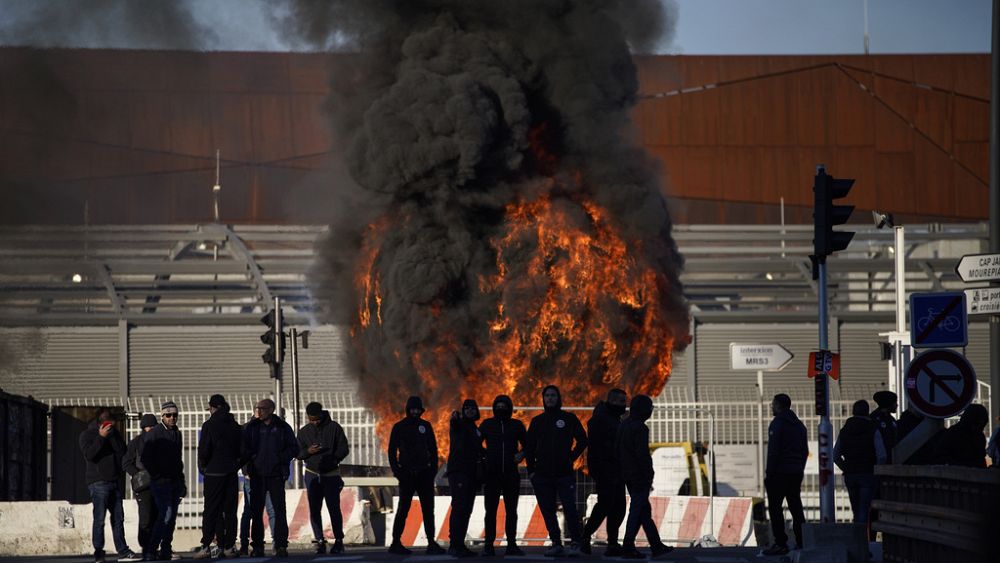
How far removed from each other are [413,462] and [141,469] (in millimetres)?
3123

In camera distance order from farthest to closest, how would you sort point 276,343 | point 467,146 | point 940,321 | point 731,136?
1. point 731,136
2. point 467,146
3. point 276,343
4. point 940,321

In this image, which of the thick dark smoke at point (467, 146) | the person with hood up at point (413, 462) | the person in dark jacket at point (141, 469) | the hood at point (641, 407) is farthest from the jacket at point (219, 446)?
the thick dark smoke at point (467, 146)

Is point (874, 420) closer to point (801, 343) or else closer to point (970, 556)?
point (970, 556)

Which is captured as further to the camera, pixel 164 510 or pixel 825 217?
pixel 164 510

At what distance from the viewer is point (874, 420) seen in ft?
58.1

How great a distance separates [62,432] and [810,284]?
1828cm

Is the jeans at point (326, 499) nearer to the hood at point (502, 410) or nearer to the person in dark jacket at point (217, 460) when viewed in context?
the person in dark jacket at point (217, 460)

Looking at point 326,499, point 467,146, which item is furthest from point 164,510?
point 467,146

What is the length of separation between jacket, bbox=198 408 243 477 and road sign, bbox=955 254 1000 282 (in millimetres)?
8089

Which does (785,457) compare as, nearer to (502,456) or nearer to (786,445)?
(786,445)

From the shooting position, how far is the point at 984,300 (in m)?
15.2

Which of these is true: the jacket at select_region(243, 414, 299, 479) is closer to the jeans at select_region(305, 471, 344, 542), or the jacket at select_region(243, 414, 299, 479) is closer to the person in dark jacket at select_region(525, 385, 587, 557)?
the jeans at select_region(305, 471, 344, 542)

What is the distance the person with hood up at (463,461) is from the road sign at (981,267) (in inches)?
214

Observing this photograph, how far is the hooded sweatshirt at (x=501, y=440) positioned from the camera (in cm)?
1727
